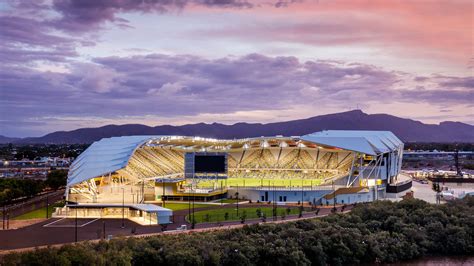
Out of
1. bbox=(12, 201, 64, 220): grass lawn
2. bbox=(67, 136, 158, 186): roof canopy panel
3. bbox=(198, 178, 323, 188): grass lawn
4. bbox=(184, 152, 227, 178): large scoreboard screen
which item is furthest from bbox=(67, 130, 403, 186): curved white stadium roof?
bbox=(184, 152, 227, 178): large scoreboard screen

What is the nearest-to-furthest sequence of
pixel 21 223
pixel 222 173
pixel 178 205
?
1. pixel 21 223
2. pixel 178 205
3. pixel 222 173

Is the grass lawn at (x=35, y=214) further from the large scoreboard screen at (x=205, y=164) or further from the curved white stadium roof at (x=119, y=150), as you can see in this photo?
the large scoreboard screen at (x=205, y=164)

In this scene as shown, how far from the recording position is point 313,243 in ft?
132

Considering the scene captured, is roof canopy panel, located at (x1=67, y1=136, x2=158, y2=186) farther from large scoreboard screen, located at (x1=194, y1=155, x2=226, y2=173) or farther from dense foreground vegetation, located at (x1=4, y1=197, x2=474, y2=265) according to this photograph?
dense foreground vegetation, located at (x1=4, y1=197, x2=474, y2=265)

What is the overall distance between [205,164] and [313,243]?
30.1 m

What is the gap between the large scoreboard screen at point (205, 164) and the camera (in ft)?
224

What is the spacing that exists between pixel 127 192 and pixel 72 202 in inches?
269

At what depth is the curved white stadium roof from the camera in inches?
2340

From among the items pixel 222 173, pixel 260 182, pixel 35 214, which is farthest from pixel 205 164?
pixel 35 214

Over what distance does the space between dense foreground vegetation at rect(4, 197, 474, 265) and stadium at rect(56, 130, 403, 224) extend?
11.4m

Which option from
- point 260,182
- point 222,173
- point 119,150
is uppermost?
point 119,150

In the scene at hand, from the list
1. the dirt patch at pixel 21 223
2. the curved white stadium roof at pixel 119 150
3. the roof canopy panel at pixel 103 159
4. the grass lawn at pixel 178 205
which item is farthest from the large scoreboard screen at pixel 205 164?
the dirt patch at pixel 21 223

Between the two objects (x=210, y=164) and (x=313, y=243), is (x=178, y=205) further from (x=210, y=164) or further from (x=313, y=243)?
(x=313, y=243)

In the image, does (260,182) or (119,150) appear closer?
(119,150)
